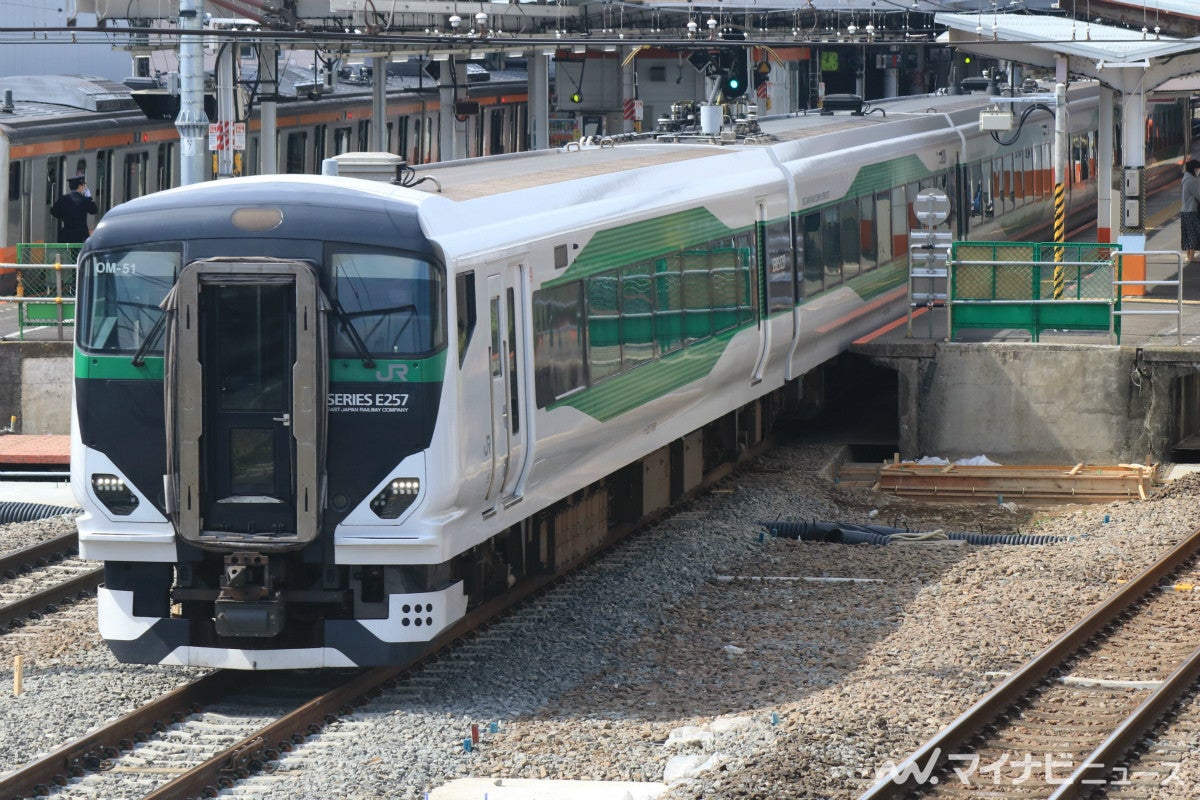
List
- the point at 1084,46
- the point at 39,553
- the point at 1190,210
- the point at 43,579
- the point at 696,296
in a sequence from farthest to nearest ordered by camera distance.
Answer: the point at 1190,210
the point at 1084,46
the point at 696,296
the point at 39,553
the point at 43,579

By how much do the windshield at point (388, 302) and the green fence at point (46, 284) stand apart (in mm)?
11221

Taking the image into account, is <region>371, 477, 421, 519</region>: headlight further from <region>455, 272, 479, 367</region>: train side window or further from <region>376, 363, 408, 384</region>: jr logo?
<region>455, 272, 479, 367</region>: train side window

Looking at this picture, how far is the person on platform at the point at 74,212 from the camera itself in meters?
24.2

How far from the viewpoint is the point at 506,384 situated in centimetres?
1084

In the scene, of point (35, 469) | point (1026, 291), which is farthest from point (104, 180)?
point (1026, 291)

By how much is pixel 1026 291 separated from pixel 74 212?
12076 millimetres

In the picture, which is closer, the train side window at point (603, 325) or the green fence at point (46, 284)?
the train side window at point (603, 325)

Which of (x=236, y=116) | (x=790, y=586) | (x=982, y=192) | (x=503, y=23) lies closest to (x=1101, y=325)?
(x=790, y=586)

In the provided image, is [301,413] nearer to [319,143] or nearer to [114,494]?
[114,494]

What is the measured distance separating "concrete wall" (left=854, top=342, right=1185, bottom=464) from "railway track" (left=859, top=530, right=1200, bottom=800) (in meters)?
5.74

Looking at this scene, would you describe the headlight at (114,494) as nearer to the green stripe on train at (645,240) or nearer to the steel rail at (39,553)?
the green stripe on train at (645,240)

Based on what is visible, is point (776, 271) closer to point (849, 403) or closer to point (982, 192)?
point (849, 403)

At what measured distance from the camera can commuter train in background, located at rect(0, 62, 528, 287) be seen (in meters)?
25.2

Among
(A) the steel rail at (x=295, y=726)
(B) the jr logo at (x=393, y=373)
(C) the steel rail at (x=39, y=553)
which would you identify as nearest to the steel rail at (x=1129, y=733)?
(A) the steel rail at (x=295, y=726)
